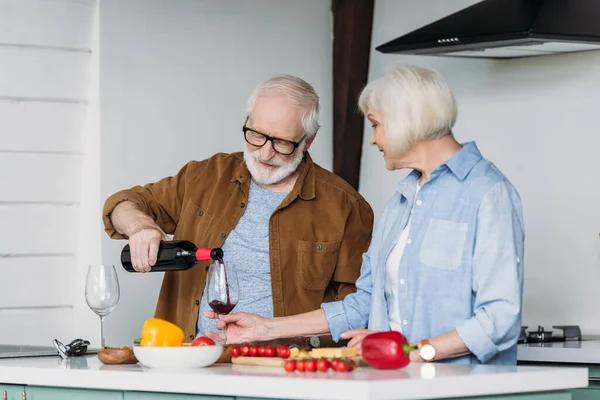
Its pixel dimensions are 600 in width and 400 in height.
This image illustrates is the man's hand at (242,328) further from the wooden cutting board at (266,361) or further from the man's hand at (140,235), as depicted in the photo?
the wooden cutting board at (266,361)

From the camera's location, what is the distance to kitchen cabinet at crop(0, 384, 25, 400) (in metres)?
2.53

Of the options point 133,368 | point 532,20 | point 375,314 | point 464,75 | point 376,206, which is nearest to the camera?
point 133,368

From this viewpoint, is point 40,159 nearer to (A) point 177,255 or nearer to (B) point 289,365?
(A) point 177,255

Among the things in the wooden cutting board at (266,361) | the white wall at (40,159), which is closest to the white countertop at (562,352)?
the wooden cutting board at (266,361)

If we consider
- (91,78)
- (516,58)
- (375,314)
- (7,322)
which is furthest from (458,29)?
(7,322)

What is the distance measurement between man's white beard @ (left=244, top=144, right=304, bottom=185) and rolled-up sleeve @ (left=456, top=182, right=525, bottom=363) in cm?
97

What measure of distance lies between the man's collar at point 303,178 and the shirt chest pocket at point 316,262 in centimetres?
17

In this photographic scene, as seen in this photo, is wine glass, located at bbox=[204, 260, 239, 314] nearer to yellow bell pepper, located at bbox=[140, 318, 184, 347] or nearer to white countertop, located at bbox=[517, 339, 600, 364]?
yellow bell pepper, located at bbox=[140, 318, 184, 347]

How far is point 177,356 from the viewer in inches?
90.1

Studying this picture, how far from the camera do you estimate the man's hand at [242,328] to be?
2.83 metres

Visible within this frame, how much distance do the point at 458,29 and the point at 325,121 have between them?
1356 millimetres

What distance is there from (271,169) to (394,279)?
80cm

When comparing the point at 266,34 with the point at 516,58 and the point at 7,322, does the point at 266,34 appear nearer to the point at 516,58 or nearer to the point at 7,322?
the point at 516,58

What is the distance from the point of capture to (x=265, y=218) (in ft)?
11.2
